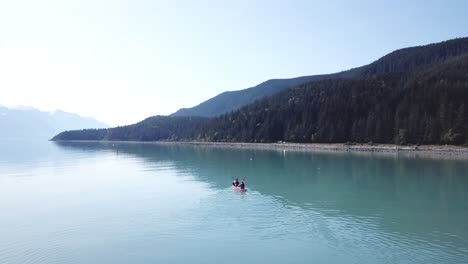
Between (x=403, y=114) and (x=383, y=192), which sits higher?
(x=403, y=114)

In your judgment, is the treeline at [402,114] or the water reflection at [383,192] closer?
the water reflection at [383,192]

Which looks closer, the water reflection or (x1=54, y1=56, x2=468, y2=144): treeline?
the water reflection

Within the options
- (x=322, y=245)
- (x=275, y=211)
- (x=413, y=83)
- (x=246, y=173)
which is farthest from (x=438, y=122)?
(x=322, y=245)

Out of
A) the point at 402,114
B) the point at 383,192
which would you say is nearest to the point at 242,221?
the point at 383,192

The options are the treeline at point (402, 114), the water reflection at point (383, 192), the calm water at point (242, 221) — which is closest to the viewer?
the calm water at point (242, 221)

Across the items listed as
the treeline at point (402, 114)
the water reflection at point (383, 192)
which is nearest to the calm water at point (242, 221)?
the water reflection at point (383, 192)

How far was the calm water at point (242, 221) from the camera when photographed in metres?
28.2

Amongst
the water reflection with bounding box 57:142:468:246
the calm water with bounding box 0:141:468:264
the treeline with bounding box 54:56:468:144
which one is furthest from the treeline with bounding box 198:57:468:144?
the calm water with bounding box 0:141:468:264

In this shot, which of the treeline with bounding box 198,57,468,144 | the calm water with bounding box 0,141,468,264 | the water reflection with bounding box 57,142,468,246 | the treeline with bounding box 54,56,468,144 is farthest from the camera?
the treeline with bounding box 198,57,468,144

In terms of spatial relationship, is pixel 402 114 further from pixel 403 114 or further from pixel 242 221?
pixel 242 221

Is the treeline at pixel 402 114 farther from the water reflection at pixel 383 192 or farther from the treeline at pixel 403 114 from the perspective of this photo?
the water reflection at pixel 383 192

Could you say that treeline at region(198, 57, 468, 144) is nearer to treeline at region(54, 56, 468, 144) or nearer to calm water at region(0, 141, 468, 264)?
treeline at region(54, 56, 468, 144)

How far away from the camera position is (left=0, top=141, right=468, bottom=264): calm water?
92.7 ft

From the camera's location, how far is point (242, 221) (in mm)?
37531
